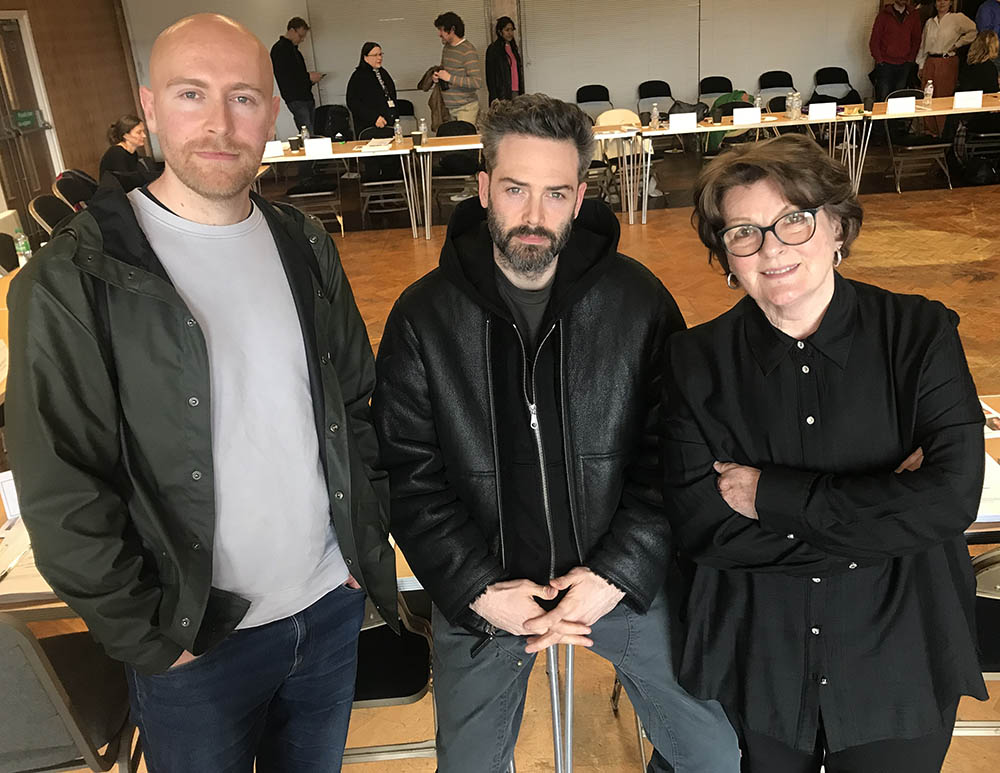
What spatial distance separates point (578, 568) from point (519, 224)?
31.0 inches

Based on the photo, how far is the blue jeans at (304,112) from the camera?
10.8m

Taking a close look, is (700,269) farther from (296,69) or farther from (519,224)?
(296,69)

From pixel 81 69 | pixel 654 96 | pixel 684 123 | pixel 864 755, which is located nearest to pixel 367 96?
pixel 684 123

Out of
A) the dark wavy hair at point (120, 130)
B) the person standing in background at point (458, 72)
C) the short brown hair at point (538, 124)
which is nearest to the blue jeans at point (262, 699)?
the short brown hair at point (538, 124)

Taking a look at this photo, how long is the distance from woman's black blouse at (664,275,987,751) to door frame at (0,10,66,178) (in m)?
10.9

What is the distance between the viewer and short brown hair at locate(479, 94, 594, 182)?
6.01ft

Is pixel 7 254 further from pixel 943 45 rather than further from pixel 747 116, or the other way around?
pixel 943 45

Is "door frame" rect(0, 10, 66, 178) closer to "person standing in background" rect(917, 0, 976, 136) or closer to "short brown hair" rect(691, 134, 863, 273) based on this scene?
"short brown hair" rect(691, 134, 863, 273)

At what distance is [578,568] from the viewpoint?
188cm

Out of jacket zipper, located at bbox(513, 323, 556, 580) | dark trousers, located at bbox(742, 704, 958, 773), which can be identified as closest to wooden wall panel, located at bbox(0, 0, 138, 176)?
jacket zipper, located at bbox(513, 323, 556, 580)

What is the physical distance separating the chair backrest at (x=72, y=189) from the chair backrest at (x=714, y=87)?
862cm

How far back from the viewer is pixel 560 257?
1940 millimetres

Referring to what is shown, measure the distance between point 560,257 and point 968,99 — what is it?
7872 mm

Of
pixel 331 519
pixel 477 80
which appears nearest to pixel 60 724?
pixel 331 519
